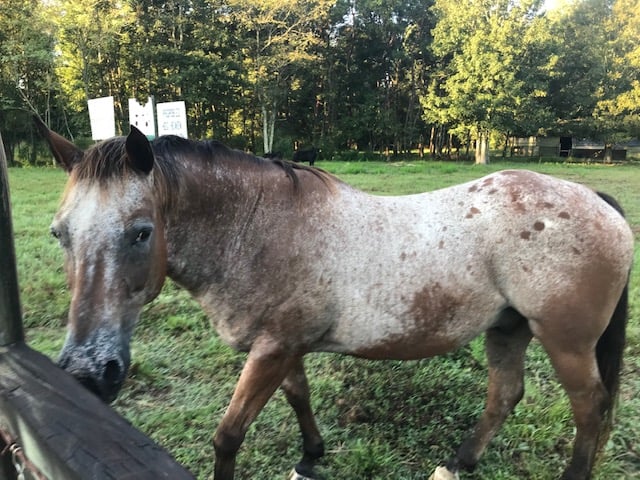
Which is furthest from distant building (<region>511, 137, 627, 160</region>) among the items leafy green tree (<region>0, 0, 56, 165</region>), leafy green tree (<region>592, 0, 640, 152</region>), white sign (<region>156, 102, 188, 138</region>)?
white sign (<region>156, 102, 188, 138</region>)

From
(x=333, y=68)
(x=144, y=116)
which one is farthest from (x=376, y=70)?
(x=144, y=116)

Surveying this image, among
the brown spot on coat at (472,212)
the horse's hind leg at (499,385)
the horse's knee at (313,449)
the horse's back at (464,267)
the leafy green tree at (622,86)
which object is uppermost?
the leafy green tree at (622,86)

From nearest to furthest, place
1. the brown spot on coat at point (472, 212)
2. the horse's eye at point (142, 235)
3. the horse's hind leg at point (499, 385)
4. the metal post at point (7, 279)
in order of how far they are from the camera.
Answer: the metal post at point (7, 279)
the horse's eye at point (142, 235)
the brown spot on coat at point (472, 212)
the horse's hind leg at point (499, 385)

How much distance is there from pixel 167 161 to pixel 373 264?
36.9 inches

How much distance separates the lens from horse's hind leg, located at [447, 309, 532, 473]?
8.25 feet

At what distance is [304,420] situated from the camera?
8.05 feet

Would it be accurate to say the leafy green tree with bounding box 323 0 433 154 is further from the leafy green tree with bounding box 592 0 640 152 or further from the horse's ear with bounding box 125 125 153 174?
the horse's ear with bounding box 125 125 153 174

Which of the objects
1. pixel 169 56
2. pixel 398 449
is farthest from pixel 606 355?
pixel 169 56

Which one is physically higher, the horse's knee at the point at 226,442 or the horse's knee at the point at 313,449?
the horse's knee at the point at 226,442

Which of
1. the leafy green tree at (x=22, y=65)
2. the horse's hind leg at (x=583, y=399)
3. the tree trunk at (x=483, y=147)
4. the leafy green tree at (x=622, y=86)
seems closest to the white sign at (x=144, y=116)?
the horse's hind leg at (x=583, y=399)

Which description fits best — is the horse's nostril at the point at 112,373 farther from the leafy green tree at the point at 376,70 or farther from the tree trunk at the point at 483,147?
the leafy green tree at the point at 376,70

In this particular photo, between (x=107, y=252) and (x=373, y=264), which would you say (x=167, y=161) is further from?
(x=373, y=264)

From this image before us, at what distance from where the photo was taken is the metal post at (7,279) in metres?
1.37

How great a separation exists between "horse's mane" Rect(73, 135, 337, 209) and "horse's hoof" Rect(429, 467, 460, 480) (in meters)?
1.53
